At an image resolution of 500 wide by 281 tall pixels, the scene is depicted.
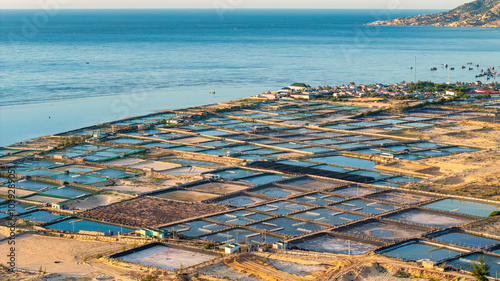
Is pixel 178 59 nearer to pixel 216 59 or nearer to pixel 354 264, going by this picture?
pixel 216 59

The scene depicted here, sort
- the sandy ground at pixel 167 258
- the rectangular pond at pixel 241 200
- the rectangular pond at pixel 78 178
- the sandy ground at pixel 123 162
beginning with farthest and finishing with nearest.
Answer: the sandy ground at pixel 123 162 → the rectangular pond at pixel 78 178 → the rectangular pond at pixel 241 200 → the sandy ground at pixel 167 258

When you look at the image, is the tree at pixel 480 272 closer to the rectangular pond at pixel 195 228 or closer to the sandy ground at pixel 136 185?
the rectangular pond at pixel 195 228

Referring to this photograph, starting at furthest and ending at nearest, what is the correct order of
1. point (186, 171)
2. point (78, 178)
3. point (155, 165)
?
point (155, 165) < point (186, 171) < point (78, 178)

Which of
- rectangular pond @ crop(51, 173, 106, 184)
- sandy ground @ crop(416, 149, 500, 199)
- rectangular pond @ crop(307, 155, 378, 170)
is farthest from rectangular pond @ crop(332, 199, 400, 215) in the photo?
rectangular pond @ crop(51, 173, 106, 184)

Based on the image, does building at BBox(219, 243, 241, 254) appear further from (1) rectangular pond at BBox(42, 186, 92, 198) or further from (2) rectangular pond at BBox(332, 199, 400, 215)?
(1) rectangular pond at BBox(42, 186, 92, 198)

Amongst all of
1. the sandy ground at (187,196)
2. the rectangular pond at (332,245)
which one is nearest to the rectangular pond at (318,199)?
the sandy ground at (187,196)

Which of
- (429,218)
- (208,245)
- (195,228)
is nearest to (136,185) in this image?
(195,228)

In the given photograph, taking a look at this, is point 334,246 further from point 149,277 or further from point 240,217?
point 149,277
